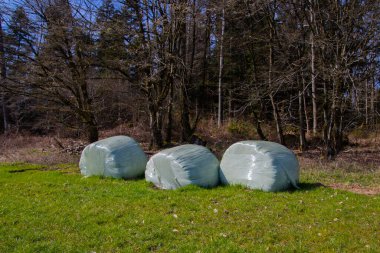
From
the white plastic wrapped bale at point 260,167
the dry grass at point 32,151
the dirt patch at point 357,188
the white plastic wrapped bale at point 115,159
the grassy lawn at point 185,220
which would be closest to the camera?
the grassy lawn at point 185,220

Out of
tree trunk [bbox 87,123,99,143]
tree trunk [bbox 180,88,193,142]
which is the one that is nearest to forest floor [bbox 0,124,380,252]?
tree trunk [bbox 87,123,99,143]

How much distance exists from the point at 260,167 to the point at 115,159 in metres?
3.45

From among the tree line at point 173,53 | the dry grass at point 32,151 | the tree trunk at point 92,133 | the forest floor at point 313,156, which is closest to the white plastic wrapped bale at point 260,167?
the forest floor at point 313,156

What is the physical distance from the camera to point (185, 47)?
15.5 m

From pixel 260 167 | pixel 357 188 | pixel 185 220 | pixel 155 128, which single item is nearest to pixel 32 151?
pixel 155 128

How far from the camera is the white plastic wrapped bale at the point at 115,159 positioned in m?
8.22

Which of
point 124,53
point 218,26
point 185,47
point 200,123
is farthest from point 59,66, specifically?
point 200,123

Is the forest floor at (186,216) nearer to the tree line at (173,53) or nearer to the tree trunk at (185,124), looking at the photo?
the tree line at (173,53)

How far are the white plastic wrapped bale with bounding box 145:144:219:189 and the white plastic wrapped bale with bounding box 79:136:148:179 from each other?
120 centimetres

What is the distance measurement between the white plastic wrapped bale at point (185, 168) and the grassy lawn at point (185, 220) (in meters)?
0.28

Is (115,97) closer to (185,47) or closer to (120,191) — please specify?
(185,47)

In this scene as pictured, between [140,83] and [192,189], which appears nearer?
[192,189]

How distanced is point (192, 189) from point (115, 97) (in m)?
11.7

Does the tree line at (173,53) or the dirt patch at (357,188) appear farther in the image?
the tree line at (173,53)
